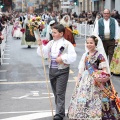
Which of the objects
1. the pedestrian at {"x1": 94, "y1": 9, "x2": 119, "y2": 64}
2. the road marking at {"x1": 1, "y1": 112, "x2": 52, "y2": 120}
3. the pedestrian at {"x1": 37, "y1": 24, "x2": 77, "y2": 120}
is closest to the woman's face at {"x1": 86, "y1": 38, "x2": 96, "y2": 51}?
the pedestrian at {"x1": 37, "y1": 24, "x2": 77, "y2": 120}

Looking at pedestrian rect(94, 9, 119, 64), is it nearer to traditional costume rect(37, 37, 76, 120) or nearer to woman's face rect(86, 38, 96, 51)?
traditional costume rect(37, 37, 76, 120)

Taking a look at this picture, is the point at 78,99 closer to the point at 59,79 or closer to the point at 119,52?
the point at 59,79

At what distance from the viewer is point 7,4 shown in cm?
10912

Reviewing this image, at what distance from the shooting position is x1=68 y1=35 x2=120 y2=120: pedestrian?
7.40 metres

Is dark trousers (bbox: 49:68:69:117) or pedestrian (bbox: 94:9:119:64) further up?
pedestrian (bbox: 94:9:119:64)

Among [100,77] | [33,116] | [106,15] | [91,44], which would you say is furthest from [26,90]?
[100,77]

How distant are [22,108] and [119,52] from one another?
4.81m

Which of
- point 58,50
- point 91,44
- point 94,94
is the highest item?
point 91,44

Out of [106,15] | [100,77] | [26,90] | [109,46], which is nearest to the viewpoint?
[100,77]

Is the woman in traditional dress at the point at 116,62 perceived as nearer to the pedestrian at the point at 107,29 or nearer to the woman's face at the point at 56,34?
→ the pedestrian at the point at 107,29

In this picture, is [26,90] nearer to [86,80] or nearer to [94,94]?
[86,80]

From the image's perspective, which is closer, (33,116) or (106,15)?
(33,116)

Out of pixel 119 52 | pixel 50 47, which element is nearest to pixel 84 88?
pixel 50 47

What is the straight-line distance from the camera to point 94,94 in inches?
293
